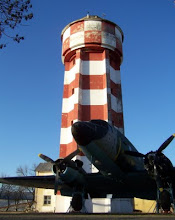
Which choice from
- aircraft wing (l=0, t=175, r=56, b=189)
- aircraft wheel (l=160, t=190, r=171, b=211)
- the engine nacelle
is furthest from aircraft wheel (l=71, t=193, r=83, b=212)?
aircraft wheel (l=160, t=190, r=171, b=211)

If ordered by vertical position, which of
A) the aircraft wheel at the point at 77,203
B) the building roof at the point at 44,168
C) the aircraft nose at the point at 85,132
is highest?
the aircraft nose at the point at 85,132

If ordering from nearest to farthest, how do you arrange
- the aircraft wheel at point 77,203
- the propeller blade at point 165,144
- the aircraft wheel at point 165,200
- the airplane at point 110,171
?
the aircraft wheel at point 165,200
the airplane at point 110,171
the propeller blade at point 165,144
the aircraft wheel at point 77,203

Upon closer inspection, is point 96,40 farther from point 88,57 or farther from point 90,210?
point 90,210

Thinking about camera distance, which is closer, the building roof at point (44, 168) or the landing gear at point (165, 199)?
the landing gear at point (165, 199)

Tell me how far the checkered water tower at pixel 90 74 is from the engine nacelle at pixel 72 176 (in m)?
10.7

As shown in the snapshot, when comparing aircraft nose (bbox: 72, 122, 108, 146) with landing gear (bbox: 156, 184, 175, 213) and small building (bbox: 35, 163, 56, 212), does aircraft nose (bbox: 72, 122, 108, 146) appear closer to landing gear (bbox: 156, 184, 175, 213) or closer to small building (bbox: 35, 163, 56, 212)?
landing gear (bbox: 156, 184, 175, 213)

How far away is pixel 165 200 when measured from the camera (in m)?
Result: 11.6

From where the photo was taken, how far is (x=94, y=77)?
29094 mm

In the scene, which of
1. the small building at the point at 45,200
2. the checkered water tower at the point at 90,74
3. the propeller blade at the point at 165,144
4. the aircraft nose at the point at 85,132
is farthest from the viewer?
the small building at the point at 45,200

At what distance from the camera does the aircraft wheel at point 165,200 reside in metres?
11.4

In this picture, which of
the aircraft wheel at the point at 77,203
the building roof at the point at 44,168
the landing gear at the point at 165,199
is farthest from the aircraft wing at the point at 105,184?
the building roof at the point at 44,168

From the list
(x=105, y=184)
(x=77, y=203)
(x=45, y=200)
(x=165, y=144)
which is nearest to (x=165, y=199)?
(x=165, y=144)

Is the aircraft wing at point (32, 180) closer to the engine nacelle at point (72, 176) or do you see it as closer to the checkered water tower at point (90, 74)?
the engine nacelle at point (72, 176)

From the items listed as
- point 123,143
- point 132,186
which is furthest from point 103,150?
point 132,186
